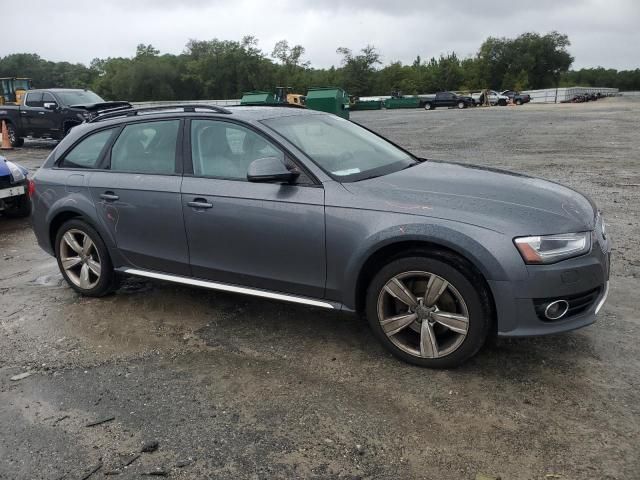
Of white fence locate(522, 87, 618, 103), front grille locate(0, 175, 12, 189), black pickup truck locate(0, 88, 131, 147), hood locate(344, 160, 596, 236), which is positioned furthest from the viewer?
white fence locate(522, 87, 618, 103)

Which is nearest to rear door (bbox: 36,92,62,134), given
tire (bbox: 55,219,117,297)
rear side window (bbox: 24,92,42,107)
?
rear side window (bbox: 24,92,42,107)

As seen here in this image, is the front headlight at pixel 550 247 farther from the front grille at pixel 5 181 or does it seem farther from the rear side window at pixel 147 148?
the front grille at pixel 5 181

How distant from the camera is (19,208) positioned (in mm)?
8562

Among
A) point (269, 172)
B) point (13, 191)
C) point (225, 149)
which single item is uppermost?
point (225, 149)

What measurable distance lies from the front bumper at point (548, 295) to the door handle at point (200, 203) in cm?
206

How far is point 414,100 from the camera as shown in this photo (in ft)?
192

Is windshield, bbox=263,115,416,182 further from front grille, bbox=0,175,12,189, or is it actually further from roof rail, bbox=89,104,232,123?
front grille, bbox=0,175,12,189

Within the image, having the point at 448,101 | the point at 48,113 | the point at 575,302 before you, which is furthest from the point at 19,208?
the point at 448,101

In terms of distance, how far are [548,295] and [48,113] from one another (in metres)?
18.2

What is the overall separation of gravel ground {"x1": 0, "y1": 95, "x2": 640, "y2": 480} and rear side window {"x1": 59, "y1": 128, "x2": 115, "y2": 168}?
1.24 meters

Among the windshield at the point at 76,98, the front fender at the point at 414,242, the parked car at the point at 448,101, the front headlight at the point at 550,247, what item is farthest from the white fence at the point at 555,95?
the front fender at the point at 414,242

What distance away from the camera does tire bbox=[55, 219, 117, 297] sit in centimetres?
488

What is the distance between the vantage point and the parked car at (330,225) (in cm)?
326

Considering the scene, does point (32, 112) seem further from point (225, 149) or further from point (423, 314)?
point (423, 314)
